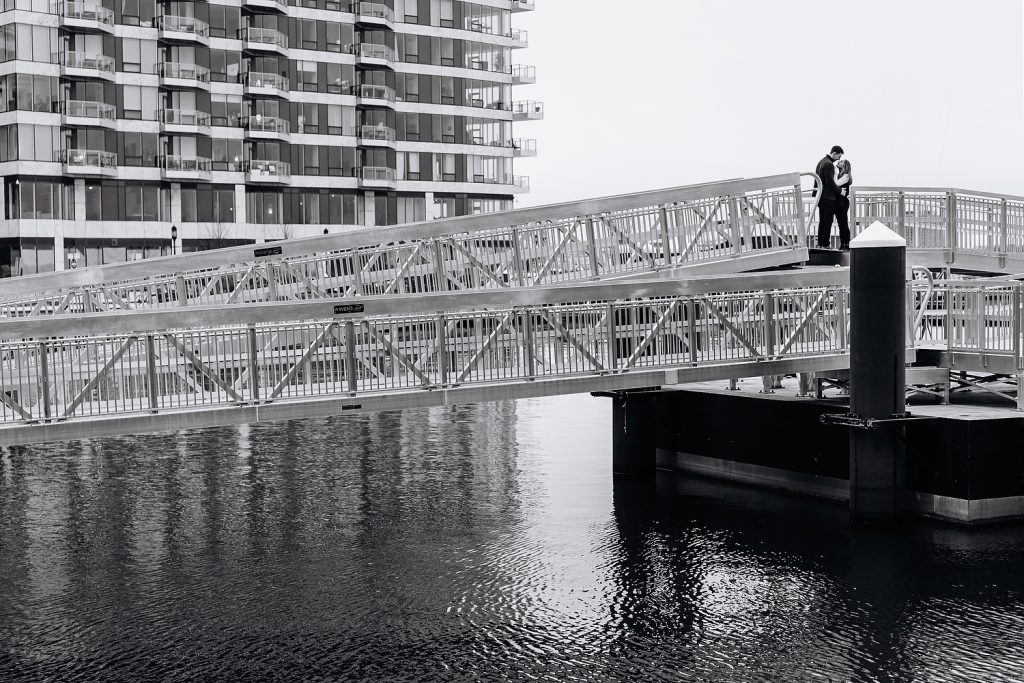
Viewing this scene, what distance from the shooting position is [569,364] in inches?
871

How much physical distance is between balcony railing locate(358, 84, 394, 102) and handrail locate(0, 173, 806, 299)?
6023cm

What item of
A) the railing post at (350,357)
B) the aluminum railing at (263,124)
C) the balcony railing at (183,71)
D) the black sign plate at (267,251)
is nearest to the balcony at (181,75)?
the balcony railing at (183,71)

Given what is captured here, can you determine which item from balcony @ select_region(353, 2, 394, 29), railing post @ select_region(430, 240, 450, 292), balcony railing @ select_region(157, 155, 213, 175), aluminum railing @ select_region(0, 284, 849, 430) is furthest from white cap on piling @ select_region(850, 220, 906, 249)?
balcony @ select_region(353, 2, 394, 29)

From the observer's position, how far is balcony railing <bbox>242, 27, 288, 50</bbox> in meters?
82.4

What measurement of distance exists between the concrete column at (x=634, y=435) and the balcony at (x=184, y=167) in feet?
189

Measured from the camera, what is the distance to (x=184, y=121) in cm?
8100

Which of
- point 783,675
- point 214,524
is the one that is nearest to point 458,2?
point 214,524

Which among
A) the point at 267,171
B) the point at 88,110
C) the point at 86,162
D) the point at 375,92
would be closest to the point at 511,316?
the point at 86,162

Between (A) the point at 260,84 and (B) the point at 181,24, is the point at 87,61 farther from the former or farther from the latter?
(A) the point at 260,84

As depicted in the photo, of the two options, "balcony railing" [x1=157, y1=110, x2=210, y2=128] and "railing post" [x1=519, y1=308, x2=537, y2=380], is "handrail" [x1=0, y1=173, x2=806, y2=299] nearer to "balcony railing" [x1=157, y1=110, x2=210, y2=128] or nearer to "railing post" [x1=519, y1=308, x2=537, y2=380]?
"railing post" [x1=519, y1=308, x2=537, y2=380]

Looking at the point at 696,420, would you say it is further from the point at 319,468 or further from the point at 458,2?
the point at 458,2

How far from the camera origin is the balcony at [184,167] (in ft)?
263

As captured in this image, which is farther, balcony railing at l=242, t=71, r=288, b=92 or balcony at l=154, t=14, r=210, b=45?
balcony railing at l=242, t=71, r=288, b=92

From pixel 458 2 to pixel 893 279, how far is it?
2883 inches
